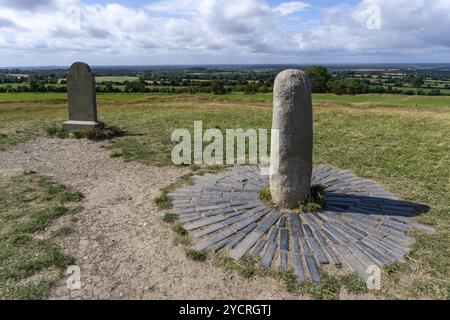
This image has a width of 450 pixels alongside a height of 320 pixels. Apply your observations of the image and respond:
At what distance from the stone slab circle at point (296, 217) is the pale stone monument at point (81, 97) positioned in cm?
784

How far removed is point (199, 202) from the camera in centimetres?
624

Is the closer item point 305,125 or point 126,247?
point 126,247

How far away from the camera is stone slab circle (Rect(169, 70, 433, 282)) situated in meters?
4.52

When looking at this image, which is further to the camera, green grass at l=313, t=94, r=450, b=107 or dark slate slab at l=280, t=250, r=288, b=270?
green grass at l=313, t=94, r=450, b=107

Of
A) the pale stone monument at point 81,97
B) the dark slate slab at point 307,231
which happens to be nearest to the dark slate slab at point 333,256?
the dark slate slab at point 307,231

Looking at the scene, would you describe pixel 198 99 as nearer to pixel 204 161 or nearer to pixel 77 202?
pixel 204 161

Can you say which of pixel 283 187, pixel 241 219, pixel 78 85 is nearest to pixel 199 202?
pixel 241 219

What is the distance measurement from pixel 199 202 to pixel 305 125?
2436mm

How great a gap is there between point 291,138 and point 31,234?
175 inches

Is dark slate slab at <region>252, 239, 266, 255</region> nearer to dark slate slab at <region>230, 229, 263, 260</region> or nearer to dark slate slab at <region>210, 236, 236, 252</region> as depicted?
dark slate slab at <region>230, 229, 263, 260</region>

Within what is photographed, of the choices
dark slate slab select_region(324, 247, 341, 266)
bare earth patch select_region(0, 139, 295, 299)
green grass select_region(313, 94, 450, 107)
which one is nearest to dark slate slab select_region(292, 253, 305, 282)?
bare earth patch select_region(0, 139, 295, 299)

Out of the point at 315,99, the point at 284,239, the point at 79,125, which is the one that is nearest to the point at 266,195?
the point at 284,239

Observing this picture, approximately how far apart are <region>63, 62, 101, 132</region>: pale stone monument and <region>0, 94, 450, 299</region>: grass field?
1514 millimetres

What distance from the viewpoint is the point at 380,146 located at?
1105 cm
